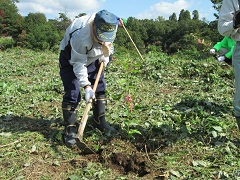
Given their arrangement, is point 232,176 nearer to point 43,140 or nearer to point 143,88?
point 43,140

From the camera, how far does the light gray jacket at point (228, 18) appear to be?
8.84 feet

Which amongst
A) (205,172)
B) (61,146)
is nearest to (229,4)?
(205,172)

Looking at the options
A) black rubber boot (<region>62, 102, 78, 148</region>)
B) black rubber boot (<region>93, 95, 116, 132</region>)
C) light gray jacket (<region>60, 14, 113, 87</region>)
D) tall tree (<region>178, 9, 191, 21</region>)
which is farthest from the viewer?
tall tree (<region>178, 9, 191, 21</region>)

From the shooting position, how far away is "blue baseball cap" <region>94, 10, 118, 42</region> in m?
2.67

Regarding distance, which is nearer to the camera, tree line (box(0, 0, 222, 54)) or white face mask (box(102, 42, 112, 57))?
white face mask (box(102, 42, 112, 57))

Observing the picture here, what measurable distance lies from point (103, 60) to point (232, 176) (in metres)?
1.94

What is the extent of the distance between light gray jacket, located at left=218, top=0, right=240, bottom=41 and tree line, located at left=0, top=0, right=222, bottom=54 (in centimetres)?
435

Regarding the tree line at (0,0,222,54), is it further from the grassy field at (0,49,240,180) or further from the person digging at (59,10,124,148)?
the person digging at (59,10,124,148)

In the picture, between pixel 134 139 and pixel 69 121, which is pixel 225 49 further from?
pixel 69 121

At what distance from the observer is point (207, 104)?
13.9 ft

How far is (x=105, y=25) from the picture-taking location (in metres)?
2.68

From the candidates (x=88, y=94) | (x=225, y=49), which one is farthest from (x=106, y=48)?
(x=225, y=49)

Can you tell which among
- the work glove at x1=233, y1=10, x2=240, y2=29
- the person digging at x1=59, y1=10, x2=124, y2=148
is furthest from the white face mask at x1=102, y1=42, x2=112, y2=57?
the work glove at x1=233, y1=10, x2=240, y2=29

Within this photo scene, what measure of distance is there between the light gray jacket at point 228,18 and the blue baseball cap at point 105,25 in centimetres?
113
